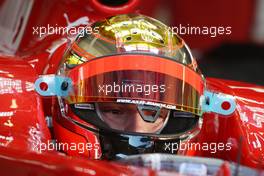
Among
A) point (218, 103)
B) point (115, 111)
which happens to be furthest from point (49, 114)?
point (218, 103)

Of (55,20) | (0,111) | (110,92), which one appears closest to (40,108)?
(0,111)

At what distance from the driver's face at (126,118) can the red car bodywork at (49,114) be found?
0.17 meters

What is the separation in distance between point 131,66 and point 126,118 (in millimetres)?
138

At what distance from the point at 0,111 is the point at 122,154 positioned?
373 mm

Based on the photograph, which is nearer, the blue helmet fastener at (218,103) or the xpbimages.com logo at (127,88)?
the xpbimages.com logo at (127,88)

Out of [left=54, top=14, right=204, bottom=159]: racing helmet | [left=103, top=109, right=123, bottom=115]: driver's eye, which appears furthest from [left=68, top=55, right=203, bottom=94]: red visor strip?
[left=103, top=109, right=123, bottom=115]: driver's eye

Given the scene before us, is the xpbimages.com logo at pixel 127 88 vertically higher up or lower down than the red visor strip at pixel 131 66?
lower down

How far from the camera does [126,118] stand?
7.22 ft

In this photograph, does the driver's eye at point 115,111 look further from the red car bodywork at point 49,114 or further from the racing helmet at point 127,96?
the red car bodywork at point 49,114

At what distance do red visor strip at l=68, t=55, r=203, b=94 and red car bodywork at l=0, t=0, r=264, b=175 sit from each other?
19 centimetres

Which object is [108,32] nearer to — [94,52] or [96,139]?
[94,52]

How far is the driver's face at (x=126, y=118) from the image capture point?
2.19 m

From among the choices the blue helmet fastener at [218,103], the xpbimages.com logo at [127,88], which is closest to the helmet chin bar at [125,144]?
the xpbimages.com logo at [127,88]

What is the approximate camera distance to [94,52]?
88.9 inches
